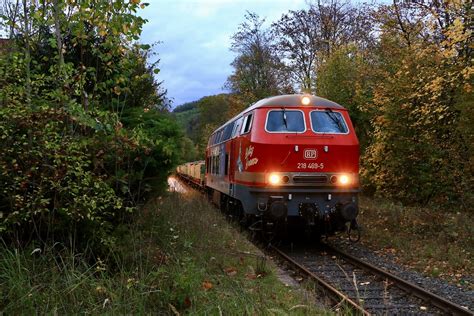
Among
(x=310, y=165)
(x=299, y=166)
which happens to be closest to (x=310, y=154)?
(x=310, y=165)

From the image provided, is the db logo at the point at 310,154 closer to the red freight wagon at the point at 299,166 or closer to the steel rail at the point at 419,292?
the red freight wagon at the point at 299,166

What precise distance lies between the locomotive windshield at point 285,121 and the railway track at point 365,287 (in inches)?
100

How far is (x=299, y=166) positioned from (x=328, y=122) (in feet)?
4.36

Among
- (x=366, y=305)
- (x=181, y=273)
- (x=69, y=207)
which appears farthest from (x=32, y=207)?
(x=366, y=305)

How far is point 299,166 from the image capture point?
9859 mm

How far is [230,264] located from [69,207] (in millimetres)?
3314

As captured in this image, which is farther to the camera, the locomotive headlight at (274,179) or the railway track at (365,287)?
the locomotive headlight at (274,179)

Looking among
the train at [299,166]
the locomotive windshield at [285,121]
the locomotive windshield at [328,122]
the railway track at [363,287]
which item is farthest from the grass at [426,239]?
the locomotive windshield at [285,121]

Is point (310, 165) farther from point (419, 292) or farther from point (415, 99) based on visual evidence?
point (415, 99)

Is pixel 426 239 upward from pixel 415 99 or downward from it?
downward

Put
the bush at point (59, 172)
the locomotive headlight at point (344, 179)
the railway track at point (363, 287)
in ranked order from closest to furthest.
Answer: the bush at point (59, 172)
the railway track at point (363, 287)
the locomotive headlight at point (344, 179)

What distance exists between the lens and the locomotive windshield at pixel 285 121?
10.2m

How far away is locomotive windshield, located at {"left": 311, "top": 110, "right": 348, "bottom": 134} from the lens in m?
10.3

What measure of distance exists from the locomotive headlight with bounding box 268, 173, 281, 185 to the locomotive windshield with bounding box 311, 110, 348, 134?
1347 mm
